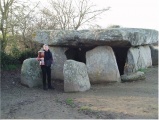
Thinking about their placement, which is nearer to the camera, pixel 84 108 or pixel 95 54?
pixel 84 108

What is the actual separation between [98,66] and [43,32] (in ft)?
6.81

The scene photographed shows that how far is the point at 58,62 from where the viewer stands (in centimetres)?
959

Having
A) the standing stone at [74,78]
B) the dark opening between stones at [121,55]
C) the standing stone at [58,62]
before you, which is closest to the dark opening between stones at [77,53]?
the standing stone at [58,62]

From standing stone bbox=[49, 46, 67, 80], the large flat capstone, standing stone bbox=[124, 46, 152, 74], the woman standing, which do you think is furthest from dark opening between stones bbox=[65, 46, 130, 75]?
the woman standing

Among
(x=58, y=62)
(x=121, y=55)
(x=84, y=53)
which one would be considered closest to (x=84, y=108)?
(x=58, y=62)

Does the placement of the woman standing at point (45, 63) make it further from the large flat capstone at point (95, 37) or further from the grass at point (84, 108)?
the grass at point (84, 108)

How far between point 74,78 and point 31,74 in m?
1.44

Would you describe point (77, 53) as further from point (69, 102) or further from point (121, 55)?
point (69, 102)

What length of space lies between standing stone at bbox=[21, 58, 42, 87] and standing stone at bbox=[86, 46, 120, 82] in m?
1.52

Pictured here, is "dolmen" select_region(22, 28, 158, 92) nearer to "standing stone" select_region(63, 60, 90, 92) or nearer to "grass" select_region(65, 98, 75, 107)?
"standing stone" select_region(63, 60, 90, 92)

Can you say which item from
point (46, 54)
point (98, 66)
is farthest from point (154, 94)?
point (46, 54)

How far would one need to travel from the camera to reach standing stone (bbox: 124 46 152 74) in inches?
381

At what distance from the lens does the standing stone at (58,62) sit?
943 cm

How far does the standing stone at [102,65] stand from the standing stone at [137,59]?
93cm
